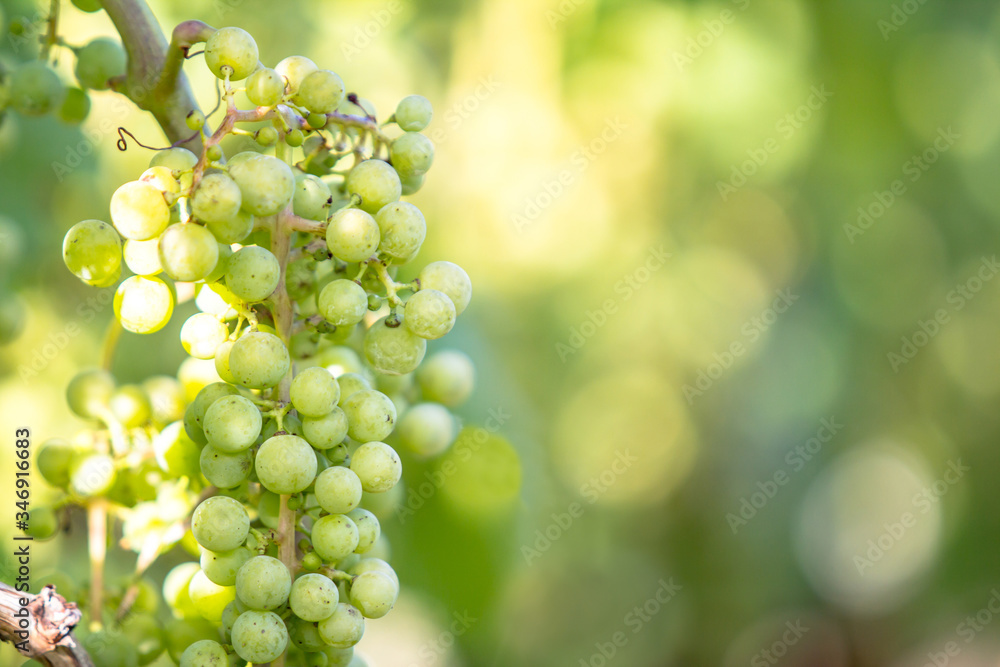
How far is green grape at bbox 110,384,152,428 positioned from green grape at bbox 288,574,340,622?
0.57ft

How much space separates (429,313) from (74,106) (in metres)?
0.28

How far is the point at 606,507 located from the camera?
1592mm

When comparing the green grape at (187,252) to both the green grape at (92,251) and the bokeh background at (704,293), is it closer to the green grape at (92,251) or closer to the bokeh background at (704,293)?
the green grape at (92,251)

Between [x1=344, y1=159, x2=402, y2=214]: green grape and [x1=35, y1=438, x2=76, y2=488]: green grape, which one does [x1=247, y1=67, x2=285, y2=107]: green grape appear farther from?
[x1=35, y1=438, x2=76, y2=488]: green grape

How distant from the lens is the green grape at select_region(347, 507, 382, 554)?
338 mm

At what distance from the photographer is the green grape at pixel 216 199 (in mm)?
284

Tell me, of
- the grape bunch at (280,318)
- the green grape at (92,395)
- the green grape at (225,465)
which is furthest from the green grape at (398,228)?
the green grape at (92,395)

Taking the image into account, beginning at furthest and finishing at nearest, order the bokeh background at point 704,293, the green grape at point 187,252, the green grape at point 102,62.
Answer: the bokeh background at point 704,293 < the green grape at point 102,62 < the green grape at point 187,252

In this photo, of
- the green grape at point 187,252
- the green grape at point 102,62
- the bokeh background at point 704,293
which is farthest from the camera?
the bokeh background at point 704,293

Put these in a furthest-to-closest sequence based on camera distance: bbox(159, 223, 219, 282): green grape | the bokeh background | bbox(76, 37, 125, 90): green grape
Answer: the bokeh background
bbox(76, 37, 125, 90): green grape
bbox(159, 223, 219, 282): green grape

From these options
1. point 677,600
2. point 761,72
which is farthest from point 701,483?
point 761,72

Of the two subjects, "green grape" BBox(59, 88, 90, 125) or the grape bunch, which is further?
"green grape" BBox(59, 88, 90, 125)

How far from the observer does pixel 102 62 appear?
1.35 feet

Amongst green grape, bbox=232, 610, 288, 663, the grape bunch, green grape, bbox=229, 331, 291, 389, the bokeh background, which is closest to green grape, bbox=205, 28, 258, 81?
the grape bunch
